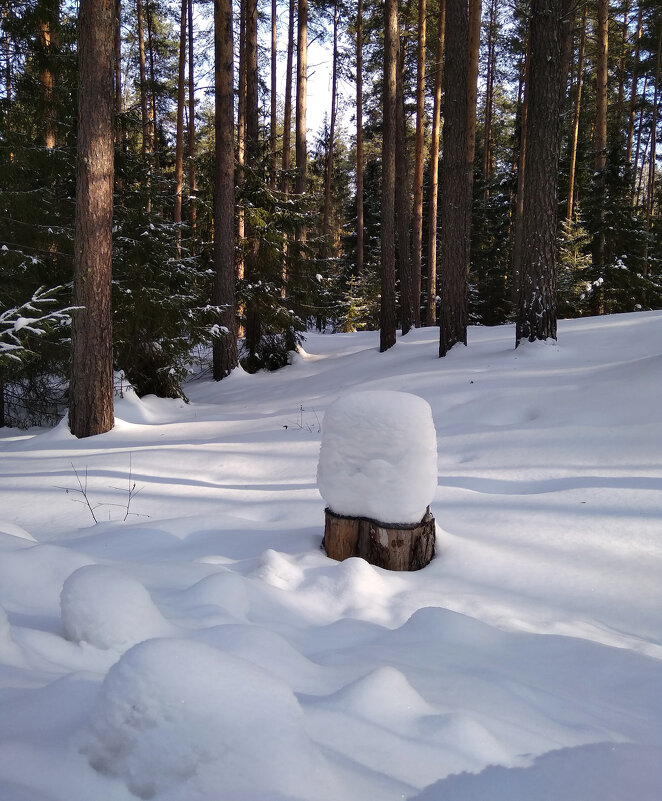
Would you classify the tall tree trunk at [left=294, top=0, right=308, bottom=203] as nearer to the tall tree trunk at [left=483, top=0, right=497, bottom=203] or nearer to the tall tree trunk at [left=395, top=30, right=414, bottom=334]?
the tall tree trunk at [left=395, top=30, right=414, bottom=334]

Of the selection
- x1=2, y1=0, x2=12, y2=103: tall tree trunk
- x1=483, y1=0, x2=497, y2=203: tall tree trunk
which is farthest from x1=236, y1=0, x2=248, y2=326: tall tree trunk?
x1=483, y1=0, x2=497, y2=203: tall tree trunk

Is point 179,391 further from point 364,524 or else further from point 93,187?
point 364,524

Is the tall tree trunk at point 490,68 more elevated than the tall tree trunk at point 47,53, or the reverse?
the tall tree trunk at point 490,68

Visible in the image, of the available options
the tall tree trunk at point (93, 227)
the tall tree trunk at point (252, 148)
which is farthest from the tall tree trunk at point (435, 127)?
the tall tree trunk at point (93, 227)

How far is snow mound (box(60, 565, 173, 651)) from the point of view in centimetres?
174

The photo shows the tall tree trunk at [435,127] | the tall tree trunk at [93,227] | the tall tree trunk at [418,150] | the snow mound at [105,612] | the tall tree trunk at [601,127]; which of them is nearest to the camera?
the snow mound at [105,612]

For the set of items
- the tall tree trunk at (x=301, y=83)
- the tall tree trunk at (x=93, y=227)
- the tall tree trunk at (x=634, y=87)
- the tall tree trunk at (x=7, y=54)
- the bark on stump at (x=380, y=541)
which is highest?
the tall tree trunk at (x=634, y=87)

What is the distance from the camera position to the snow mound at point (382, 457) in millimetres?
3082

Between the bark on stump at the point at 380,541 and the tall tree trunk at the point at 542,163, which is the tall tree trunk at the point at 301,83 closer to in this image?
the tall tree trunk at the point at 542,163

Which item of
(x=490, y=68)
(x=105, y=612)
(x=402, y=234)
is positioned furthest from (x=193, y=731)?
(x=490, y=68)

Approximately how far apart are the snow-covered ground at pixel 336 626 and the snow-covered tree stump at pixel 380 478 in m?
0.23

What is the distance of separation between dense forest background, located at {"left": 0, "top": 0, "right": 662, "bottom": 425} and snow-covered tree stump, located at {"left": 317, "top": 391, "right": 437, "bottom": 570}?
10.4ft

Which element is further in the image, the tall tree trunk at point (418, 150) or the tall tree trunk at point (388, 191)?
the tall tree trunk at point (418, 150)

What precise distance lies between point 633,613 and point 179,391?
8.86 metres
